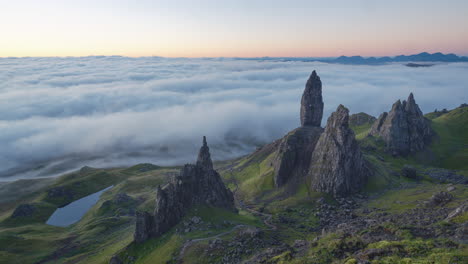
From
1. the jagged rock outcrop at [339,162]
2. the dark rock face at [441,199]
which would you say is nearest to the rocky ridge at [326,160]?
the jagged rock outcrop at [339,162]

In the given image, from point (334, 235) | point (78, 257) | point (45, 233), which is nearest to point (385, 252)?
point (334, 235)

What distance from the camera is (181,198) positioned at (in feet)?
327

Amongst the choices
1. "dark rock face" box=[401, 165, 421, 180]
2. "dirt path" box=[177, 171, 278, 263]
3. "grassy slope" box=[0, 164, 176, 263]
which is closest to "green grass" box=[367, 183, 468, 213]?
"dark rock face" box=[401, 165, 421, 180]

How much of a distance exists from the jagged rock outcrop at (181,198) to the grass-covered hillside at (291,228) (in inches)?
143

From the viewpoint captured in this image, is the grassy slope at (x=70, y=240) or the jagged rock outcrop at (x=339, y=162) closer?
the grassy slope at (x=70, y=240)

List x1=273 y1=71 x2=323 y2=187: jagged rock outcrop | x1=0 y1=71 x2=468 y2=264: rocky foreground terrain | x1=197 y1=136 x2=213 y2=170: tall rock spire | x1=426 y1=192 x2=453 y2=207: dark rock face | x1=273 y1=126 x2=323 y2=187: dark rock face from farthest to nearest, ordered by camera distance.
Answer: x1=273 y1=71 x2=323 y2=187: jagged rock outcrop
x1=273 y1=126 x2=323 y2=187: dark rock face
x1=197 y1=136 x2=213 y2=170: tall rock spire
x1=426 y1=192 x2=453 y2=207: dark rock face
x1=0 y1=71 x2=468 y2=264: rocky foreground terrain

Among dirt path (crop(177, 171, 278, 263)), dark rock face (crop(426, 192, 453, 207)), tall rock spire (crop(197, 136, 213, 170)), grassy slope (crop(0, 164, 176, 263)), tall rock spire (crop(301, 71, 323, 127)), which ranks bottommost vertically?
grassy slope (crop(0, 164, 176, 263))

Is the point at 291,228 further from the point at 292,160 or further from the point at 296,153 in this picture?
the point at 296,153

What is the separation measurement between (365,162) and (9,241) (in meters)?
188

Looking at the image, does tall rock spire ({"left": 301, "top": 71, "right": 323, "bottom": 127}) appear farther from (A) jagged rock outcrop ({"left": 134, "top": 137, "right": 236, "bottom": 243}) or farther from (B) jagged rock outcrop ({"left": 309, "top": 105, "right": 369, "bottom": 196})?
(A) jagged rock outcrop ({"left": 134, "top": 137, "right": 236, "bottom": 243})

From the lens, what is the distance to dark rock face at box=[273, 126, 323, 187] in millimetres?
156625

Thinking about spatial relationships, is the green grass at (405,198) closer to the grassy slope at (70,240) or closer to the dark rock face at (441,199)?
the dark rock face at (441,199)

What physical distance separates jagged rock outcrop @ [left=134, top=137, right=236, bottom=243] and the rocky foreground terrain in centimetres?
35

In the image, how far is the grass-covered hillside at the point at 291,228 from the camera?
5015cm
